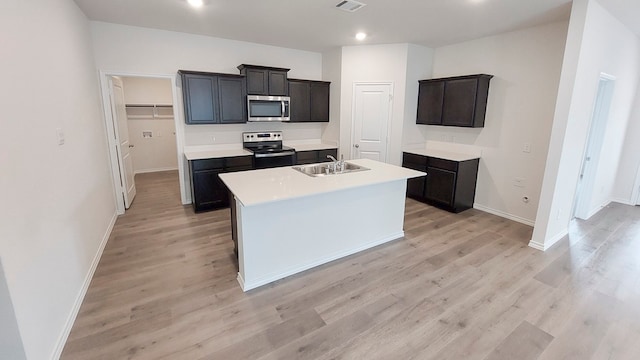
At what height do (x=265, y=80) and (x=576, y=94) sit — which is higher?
(x=265, y=80)

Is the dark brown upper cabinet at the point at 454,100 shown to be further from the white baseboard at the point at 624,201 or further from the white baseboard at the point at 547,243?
the white baseboard at the point at 624,201

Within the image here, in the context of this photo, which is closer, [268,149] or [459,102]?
[459,102]

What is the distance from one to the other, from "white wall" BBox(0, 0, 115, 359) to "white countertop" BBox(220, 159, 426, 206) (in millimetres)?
1244

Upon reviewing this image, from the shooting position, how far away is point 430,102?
4.97 metres

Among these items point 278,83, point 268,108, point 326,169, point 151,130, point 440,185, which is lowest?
point 440,185

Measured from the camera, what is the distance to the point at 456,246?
3.44 metres

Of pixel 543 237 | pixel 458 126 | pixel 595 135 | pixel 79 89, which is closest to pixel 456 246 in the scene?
pixel 543 237

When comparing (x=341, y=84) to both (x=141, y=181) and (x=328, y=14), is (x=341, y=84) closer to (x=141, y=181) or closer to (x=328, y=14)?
(x=328, y=14)

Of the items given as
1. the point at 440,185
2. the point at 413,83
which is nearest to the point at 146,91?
the point at 413,83

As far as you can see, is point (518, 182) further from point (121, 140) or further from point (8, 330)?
point (121, 140)

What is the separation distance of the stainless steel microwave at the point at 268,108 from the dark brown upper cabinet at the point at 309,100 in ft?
0.68

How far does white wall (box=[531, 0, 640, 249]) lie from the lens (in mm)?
2945

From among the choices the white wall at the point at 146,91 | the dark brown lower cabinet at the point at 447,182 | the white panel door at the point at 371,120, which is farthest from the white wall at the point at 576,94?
the white wall at the point at 146,91

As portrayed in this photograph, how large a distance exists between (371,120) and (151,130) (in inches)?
218
